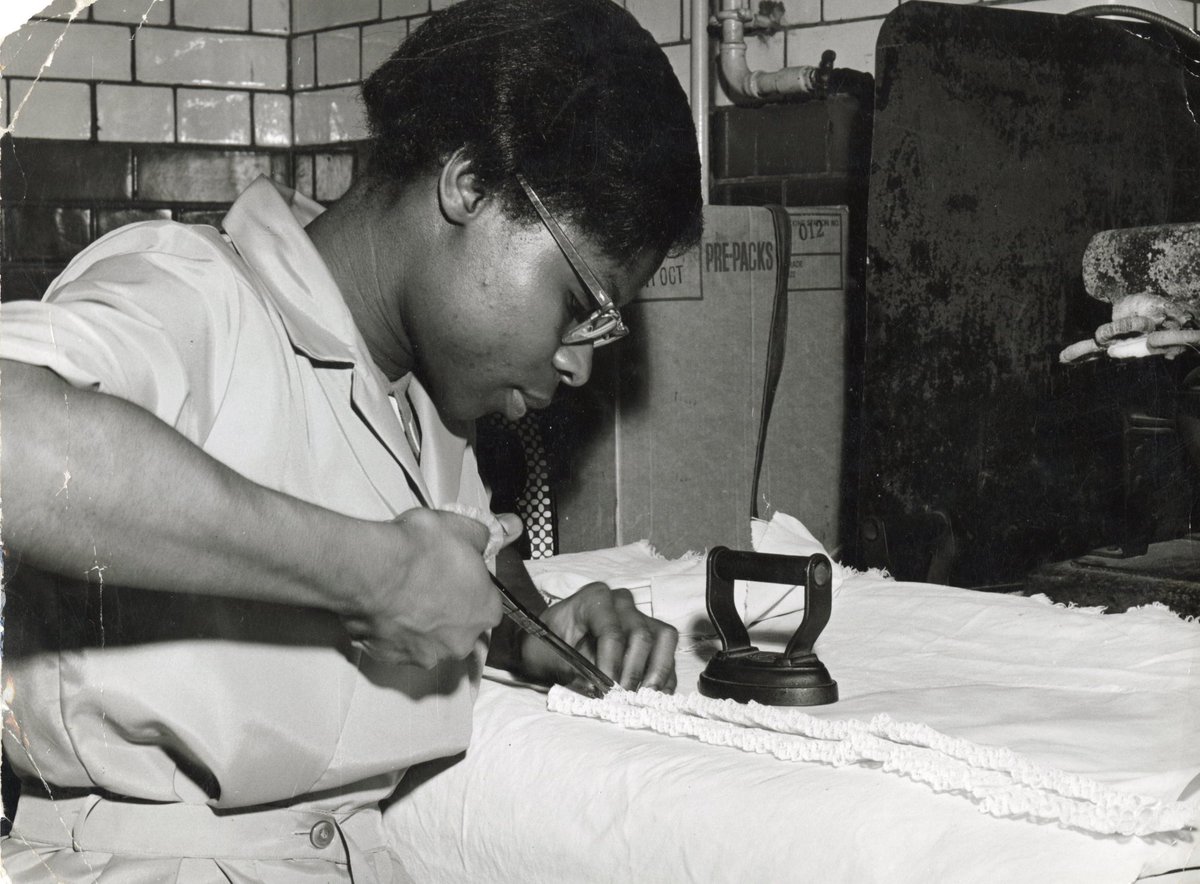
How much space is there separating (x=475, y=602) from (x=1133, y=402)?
131cm

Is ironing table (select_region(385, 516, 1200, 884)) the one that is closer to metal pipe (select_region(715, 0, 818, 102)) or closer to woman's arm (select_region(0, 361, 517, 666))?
woman's arm (select_region(0, 361, 517, 666))

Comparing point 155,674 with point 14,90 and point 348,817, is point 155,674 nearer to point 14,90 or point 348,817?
point 348,817

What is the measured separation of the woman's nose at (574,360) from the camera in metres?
1.10

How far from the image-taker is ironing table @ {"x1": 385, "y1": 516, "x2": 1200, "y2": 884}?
0.76m

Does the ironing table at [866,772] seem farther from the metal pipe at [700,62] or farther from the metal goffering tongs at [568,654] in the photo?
the metal pipe at [700,62]

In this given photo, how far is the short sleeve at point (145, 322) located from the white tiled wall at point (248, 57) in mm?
→ 1308

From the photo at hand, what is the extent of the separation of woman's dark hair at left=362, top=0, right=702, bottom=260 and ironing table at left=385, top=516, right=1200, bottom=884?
0.43m

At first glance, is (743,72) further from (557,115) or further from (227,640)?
(227,640)

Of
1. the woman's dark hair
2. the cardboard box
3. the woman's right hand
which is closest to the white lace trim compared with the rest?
the woman's right hand

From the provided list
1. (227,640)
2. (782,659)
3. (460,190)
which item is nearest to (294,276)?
(460,190)

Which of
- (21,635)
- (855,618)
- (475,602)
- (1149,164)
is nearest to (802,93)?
(1149,164)

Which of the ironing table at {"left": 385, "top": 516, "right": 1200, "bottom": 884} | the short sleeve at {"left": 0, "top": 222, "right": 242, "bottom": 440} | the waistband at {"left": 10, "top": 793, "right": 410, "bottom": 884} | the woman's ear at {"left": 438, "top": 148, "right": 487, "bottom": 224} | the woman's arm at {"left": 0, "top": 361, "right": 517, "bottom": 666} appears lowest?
the waistband at {"left": 10, "top": 793, "right": 410, "bottom": 884}

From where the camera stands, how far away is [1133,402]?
1.87 meters

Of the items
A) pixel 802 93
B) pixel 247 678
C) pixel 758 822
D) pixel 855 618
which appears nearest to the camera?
pixel 758 822
